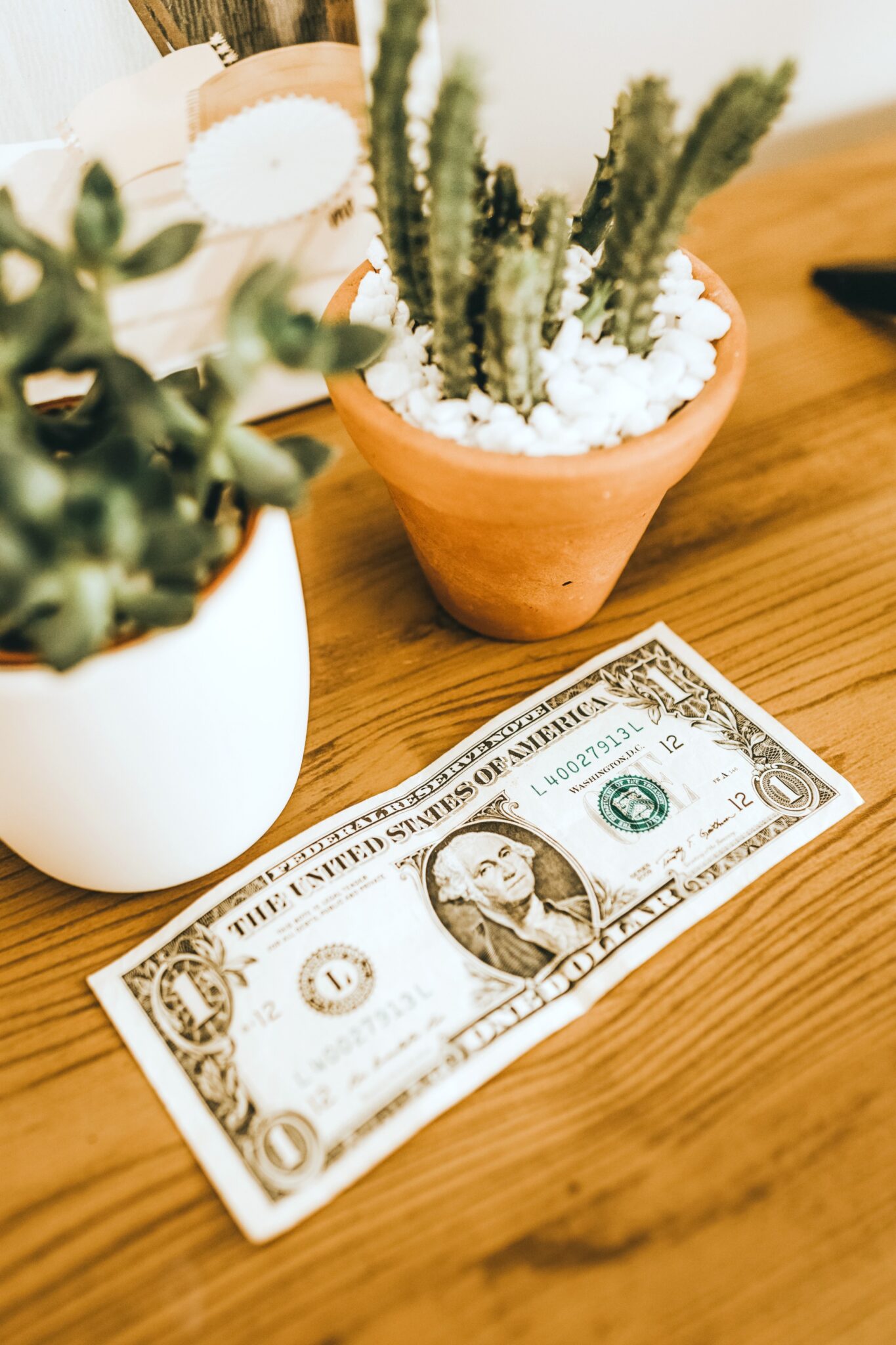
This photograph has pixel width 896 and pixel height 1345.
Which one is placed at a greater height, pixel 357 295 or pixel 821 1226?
pixel 357 295

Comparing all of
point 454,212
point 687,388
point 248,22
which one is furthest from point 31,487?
point 248,22

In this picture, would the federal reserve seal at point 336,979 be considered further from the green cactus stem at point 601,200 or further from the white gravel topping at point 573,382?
the green cactus stem at point 601,200

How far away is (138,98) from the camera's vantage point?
49 centimetres

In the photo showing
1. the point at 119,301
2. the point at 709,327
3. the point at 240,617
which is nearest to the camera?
the point at 240,617

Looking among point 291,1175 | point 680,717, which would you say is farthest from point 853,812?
point 291,1175

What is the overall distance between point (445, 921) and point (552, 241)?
1.02 ft

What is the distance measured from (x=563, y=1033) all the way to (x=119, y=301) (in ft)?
1.65

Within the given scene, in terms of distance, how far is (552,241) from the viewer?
1.20ft

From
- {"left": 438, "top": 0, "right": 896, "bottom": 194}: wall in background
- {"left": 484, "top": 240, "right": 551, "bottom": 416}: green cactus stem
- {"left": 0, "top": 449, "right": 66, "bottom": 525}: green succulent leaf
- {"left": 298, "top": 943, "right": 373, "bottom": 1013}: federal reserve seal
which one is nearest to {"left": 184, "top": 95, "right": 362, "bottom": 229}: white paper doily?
{"left": 438, "top": 0, "right": 896, "bottom": 194}: wall in background

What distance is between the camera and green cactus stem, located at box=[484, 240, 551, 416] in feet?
1.11

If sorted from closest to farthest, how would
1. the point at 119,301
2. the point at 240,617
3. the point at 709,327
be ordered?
1. the point at 240,617
2. the point at 709,327
3. the point at 119,301

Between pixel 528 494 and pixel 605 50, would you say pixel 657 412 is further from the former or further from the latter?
pixel 605 50

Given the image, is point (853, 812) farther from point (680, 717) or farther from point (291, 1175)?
point (291, 1175)

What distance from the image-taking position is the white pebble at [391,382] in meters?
0.41
